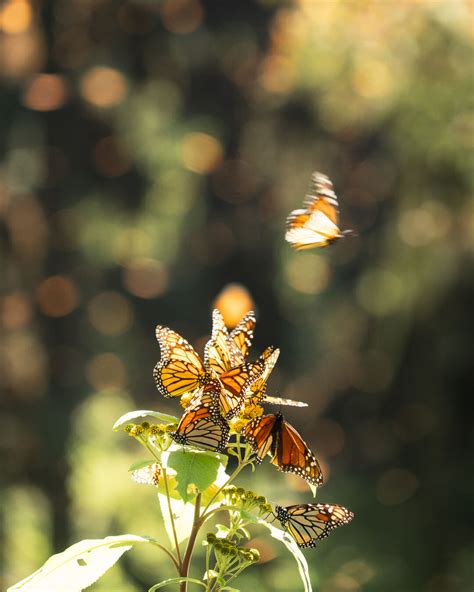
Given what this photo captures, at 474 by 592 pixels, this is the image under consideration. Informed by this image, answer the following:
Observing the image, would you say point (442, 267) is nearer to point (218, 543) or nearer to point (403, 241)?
point (403, 241)

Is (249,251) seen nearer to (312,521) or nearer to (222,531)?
(312,521)

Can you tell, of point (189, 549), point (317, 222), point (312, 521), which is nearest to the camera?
point (189, 549)

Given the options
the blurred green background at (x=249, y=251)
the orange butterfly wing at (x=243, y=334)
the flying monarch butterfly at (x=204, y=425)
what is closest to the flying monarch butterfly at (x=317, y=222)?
the orange butterfly wing at (x=243, y=334)

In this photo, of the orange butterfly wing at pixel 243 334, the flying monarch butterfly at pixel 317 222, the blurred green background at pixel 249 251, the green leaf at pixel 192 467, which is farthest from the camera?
the blurred green background at pixel 249 251

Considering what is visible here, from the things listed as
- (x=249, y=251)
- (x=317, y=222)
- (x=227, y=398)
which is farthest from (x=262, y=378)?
(x=249, y=251)

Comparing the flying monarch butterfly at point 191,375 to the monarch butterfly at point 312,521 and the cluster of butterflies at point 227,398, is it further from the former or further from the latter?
the monarch butterfly at point 312,521

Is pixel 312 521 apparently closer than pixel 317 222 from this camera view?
Yes

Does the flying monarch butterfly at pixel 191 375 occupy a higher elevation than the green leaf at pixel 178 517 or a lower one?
higher
